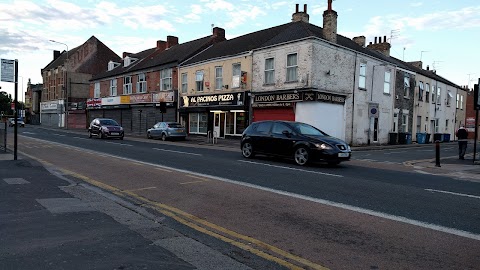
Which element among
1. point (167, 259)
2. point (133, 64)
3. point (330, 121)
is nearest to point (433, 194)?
point (167, 259)

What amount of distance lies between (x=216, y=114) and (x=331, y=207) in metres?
23.7

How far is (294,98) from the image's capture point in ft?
76.0

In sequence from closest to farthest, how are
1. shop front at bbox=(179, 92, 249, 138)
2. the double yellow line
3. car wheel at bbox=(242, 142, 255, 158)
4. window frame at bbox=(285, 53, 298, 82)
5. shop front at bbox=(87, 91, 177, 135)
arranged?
the double yellow line
car wheel at bbox=(242, 142, 255, 158)
window frame at bbox=(285, 53, 298, 82)
shop front at bbox=(179, 92, 249, 138)
shop front at bbox=(87, 91, 177, 135)

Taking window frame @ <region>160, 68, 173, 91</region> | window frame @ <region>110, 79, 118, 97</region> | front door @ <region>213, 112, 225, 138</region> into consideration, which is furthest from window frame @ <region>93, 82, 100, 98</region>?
front door @ <region>213, 112, 225, 138</region>

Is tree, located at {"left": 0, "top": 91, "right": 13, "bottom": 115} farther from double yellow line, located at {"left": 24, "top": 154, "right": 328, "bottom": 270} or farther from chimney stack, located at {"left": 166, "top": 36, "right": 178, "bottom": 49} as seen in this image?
double yellow line, located at {"left": 24, "top": 154, "right": 328, "bottom": 270}

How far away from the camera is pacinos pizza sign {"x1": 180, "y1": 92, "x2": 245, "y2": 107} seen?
2735cm

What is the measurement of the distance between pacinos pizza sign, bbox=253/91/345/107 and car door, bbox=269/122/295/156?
8.91 meters

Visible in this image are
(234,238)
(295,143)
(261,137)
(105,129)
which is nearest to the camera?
(234,238)

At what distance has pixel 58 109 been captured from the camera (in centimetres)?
5884

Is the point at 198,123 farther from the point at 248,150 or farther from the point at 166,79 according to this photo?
the point at 248,150

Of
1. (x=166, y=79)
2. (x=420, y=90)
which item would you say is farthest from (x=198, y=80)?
(x=420, y=90)

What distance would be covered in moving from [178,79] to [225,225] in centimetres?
2998

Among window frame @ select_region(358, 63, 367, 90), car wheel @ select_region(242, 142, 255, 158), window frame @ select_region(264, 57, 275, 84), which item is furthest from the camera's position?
window frame @ select_region(358, 63, 367, 90)

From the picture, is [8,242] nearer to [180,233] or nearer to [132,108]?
[180,233]
